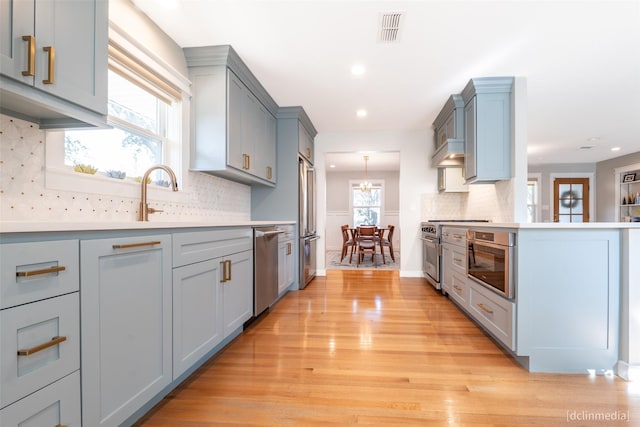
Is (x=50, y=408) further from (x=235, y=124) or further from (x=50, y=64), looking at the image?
(x=235, y=124)

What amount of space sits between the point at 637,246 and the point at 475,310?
1137mm

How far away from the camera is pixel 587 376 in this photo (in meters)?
1.81

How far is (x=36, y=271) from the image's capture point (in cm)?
89

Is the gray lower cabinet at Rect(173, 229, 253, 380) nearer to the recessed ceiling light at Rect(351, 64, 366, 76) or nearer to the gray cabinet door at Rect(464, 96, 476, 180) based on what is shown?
the recessed ceiling light at Rect(351, 64, 366, 76)

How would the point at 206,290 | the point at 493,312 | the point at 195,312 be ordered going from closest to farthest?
the point at 195,312
the point at 206,290
the point at 493,312

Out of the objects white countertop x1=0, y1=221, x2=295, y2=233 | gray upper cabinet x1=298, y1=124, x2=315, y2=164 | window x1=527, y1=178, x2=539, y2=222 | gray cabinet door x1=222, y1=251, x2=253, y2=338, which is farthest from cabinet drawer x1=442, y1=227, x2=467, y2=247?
window x1=527, y1=178, x2=539, y2=222

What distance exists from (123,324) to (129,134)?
1426 mm

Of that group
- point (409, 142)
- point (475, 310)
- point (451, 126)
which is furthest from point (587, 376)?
point (409, 142)

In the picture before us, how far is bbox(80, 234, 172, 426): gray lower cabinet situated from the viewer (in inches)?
41.9

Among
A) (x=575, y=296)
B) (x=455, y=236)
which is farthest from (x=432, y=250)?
(x=575, y=296)

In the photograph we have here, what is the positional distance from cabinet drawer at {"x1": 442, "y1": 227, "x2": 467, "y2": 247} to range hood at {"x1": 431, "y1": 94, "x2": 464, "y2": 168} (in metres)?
0.96

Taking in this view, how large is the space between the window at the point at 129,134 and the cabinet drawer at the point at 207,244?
0.71 m

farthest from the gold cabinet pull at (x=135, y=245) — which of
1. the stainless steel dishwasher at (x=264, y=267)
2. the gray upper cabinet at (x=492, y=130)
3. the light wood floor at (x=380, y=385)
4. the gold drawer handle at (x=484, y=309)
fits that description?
the gray upper cabinet at (x=492, y=130)

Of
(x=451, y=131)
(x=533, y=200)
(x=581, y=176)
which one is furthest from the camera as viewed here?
(x=533, y=200)
